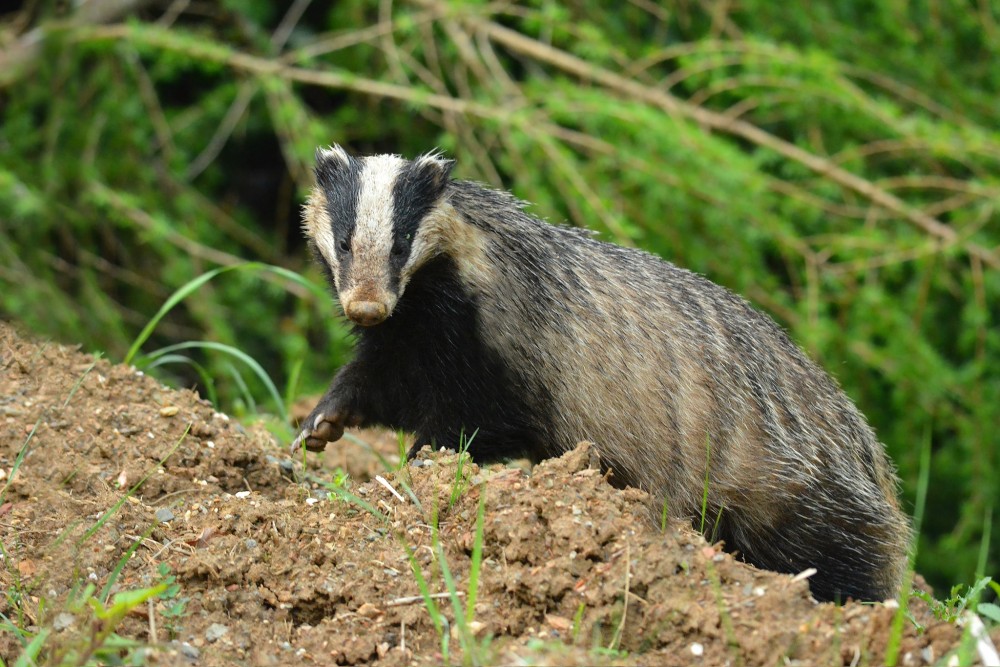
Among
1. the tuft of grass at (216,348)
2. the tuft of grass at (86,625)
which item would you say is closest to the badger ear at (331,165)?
the tuft of grass at (216,348)

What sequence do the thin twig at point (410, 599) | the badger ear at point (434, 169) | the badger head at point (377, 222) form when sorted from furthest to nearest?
the badger ear at point (434, 169)
the badger head at point (377, 222)
the thin twig at point (410, 599)

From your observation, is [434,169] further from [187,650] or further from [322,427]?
[187,650]

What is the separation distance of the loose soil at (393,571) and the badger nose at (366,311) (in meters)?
0.51

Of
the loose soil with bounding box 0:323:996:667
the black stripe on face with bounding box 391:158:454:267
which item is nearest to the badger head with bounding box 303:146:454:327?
the black stripe on face with bounding box 391:158:454:267

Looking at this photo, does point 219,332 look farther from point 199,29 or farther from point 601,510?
point 601,510

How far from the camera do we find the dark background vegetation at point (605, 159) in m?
6.49

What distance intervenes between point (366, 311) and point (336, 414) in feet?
2.00

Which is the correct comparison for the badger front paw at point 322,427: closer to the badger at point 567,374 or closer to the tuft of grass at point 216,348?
the badger at point 567,374

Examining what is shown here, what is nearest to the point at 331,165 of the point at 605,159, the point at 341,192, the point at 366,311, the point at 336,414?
the point at 341,192

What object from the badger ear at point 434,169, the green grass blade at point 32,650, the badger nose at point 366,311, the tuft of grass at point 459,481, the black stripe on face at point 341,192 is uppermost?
the badger ear at point 434,169

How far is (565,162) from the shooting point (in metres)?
6.41

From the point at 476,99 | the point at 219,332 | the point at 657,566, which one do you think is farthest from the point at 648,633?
the point at 476,99

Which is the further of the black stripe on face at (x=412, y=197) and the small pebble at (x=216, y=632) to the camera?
the black stripe on face at (x=412, y=197)

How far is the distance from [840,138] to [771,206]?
3.78 feet
